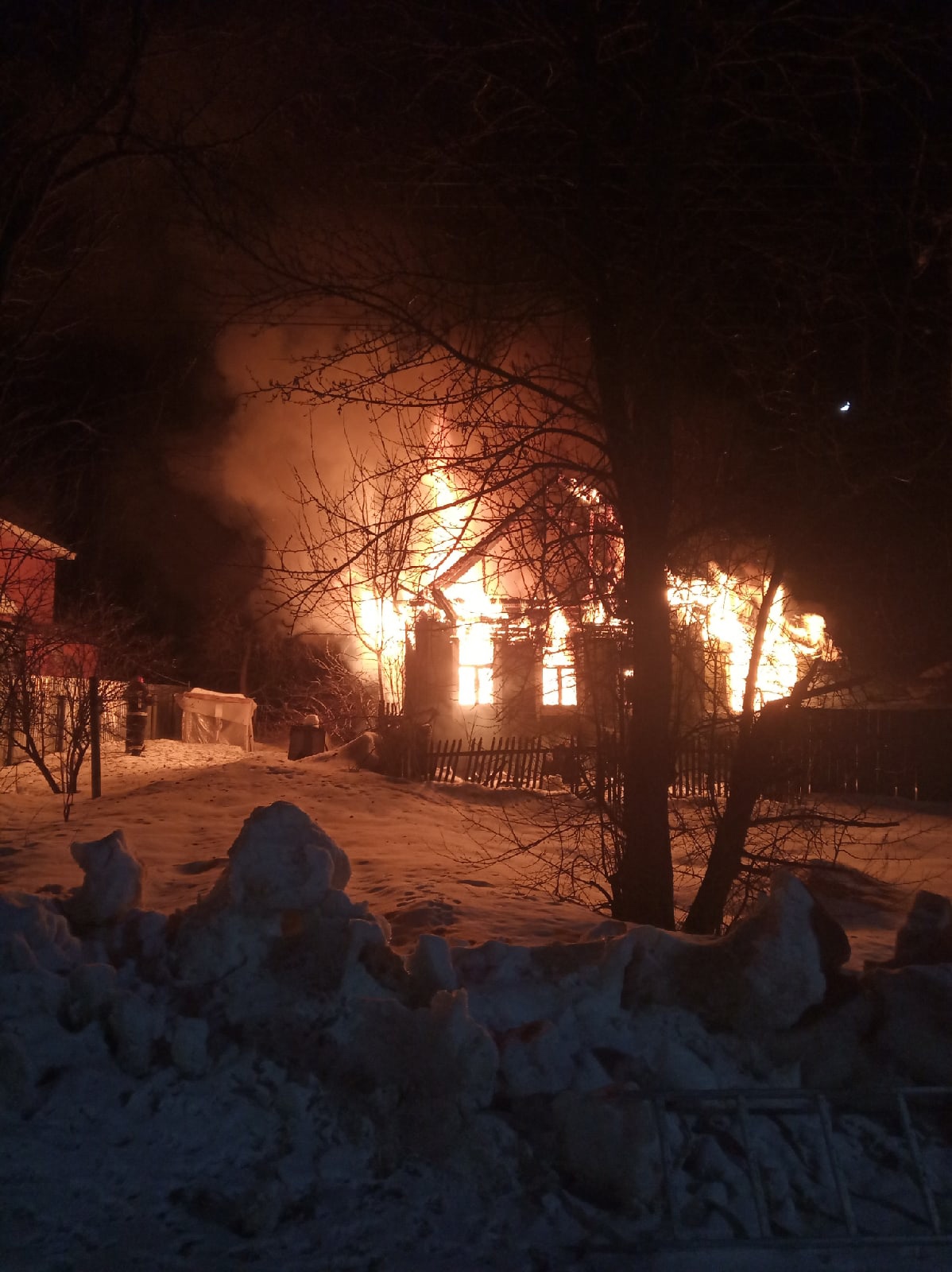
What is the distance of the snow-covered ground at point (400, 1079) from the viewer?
126 inches

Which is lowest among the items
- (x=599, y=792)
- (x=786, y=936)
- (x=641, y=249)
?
(x=786, y=936)

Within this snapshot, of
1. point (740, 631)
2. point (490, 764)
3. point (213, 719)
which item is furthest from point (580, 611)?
point (213, 719)

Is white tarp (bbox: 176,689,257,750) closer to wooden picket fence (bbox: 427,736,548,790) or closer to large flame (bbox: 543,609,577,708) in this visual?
wooden picket fence (bbox: 427,736,548,790)

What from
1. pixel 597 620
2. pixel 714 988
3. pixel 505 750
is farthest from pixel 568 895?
pixel 505 750

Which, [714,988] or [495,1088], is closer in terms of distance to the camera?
[495,1088]

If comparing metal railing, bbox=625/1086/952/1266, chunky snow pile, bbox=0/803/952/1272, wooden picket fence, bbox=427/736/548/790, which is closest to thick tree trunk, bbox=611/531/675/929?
chunky snow pile, bbox=0/803/952/1272

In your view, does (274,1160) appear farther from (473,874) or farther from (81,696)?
(81,696)

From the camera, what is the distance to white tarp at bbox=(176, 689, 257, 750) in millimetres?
26391

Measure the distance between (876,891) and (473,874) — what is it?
138 inches

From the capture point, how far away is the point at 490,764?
14.4m

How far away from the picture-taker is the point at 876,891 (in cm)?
868

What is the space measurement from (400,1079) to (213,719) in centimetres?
2365

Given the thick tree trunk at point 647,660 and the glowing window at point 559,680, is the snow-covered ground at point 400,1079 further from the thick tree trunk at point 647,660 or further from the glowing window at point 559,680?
the glowing window at point 559,680

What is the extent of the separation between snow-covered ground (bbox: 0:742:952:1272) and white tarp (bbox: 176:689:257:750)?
878 inches
